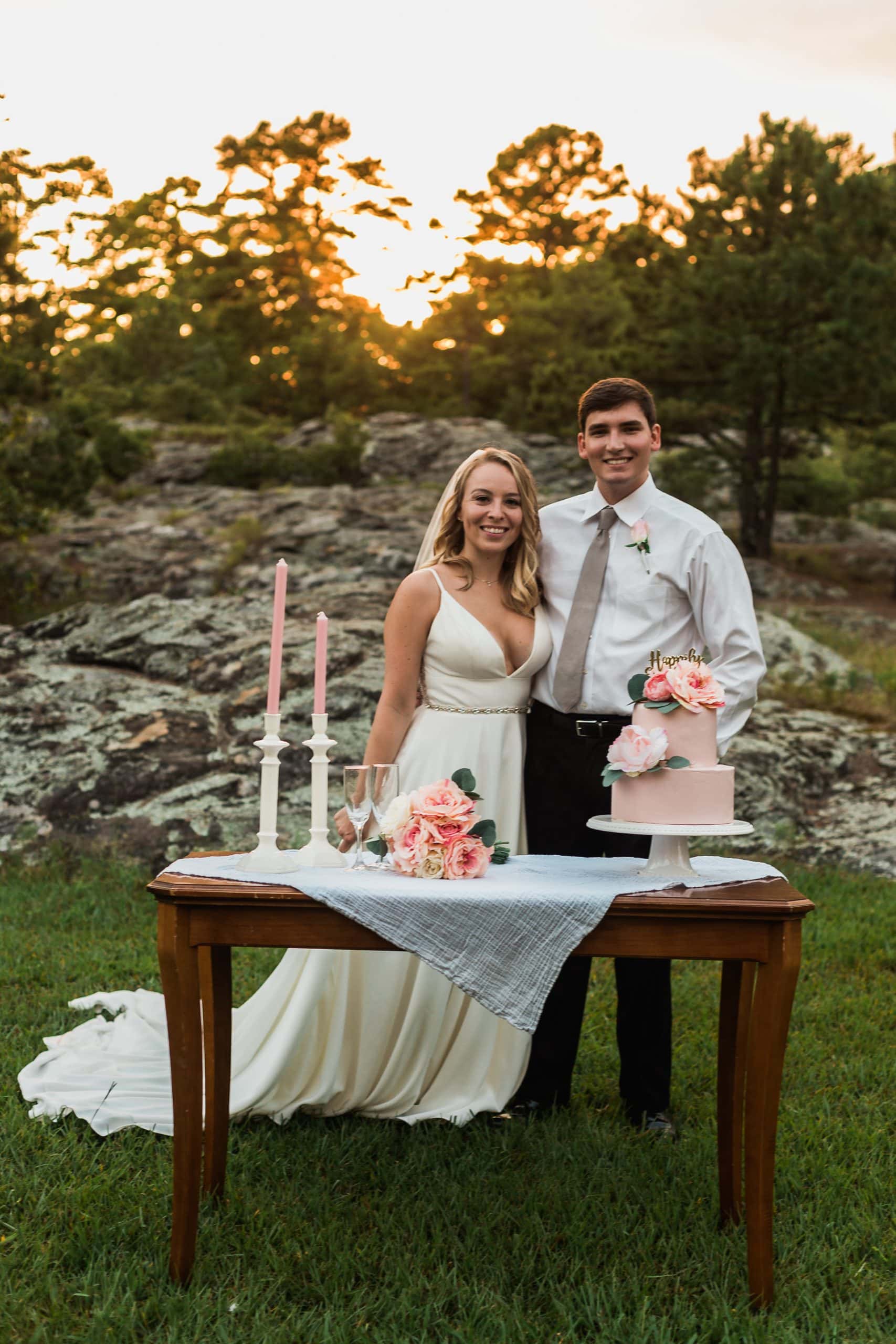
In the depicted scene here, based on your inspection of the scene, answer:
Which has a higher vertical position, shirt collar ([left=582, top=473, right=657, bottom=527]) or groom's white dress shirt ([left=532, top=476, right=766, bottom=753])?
shirt collar ([left=582, top=473, right=657, bottom=527])

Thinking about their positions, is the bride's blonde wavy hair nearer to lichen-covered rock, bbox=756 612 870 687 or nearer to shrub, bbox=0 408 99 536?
lichen-covered rock, bbox=756 612 870 687

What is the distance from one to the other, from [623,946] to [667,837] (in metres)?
0.40

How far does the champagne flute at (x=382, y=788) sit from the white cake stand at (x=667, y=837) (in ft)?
1.65

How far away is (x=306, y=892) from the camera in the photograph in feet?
9.40

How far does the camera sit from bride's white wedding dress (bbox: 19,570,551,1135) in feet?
13.7

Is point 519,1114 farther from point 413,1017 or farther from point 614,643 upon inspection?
point 614,643

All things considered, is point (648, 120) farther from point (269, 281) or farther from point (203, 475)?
point (203, 475)

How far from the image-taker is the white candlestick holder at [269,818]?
10.2 ft

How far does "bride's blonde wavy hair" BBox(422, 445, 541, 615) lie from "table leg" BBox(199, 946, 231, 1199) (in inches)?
59.9

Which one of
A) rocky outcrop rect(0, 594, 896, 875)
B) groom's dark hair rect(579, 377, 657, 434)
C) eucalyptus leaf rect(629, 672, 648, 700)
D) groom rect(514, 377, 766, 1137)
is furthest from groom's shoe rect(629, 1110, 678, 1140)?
rocky outcrop rect(0, 594, 896, 875)

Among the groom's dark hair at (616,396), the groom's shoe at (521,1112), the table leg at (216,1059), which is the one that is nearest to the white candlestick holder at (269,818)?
the table leg at (216,1059)

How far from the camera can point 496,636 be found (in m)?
4.17

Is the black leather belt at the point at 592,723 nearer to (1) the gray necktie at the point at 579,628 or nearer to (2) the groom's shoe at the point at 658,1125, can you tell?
(1) the gray necktie at the point at 579,628

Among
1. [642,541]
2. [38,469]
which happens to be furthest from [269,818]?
[38,469]
